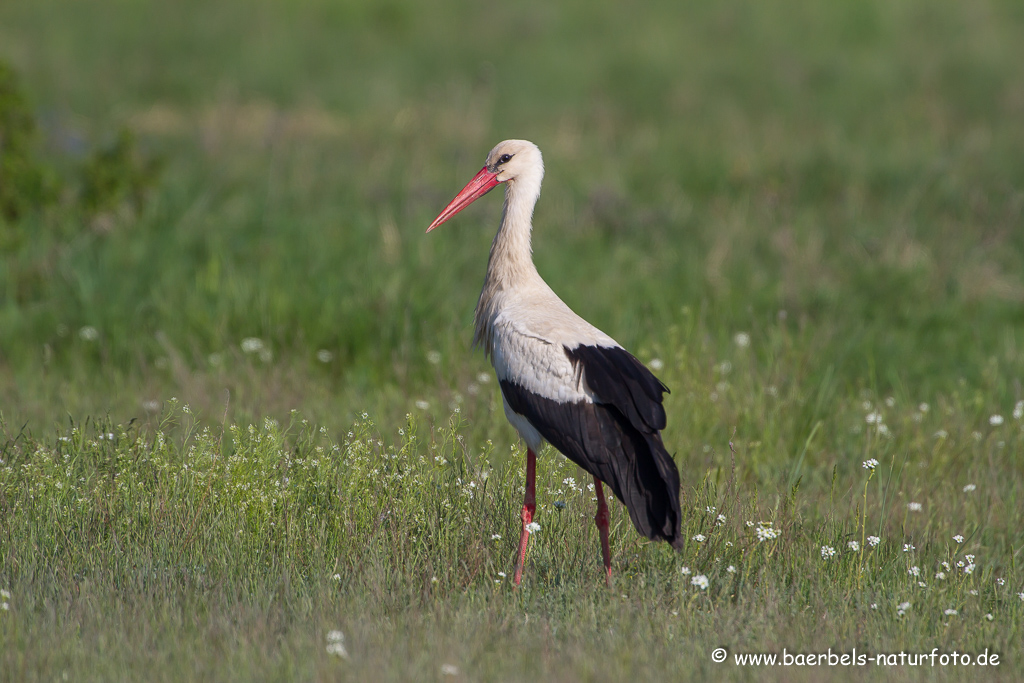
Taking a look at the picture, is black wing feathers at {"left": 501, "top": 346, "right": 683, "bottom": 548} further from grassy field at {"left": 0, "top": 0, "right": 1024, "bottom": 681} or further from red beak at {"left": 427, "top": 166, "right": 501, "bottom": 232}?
red beak at {"left": 427, "top": 166, "right": 501, "bottom": 232}

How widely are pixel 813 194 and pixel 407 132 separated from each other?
13.2ft

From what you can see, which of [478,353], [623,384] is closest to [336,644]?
[623,384]

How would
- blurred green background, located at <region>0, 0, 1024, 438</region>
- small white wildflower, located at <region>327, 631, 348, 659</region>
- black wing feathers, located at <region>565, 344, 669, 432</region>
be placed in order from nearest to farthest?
small white wildflower, located at <region>327, 631, 348, 659</region> < black wing feathers, located at <region>565, 344, 669, 432</region> < blurred green background, located at <region>0, 0, 1024, 438</region>

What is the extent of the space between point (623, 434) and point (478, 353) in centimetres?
238

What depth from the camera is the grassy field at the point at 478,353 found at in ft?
10.6

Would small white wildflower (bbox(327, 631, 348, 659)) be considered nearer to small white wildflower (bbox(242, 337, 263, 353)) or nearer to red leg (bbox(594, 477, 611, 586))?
red leg (bbox(594, 477, 611, 586))

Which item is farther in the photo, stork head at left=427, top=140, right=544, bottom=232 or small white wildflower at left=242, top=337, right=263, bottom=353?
small white wildflower at left=242, top=337, right=263, bottom=353

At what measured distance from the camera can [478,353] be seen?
5.92 metres

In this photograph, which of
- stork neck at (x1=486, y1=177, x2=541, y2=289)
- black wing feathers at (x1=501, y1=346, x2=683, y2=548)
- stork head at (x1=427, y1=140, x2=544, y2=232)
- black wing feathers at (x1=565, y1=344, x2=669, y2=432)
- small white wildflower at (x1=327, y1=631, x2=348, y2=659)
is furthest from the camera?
stork head at (x1=427, y1=140, x2=544, y2=232)

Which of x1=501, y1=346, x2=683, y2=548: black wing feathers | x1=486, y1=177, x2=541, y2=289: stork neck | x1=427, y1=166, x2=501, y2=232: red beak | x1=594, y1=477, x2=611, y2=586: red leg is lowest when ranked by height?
x1=594, y1=477, x2=611, y2=586: red leg

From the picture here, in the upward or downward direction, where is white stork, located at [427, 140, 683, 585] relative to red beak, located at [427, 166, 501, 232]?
downward

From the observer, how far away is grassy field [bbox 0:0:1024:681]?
324cm

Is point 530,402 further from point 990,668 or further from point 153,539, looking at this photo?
point 990,668

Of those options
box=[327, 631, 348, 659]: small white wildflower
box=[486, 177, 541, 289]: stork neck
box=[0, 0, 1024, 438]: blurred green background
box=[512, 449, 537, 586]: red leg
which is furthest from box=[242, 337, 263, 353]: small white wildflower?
box=[327, 631, 348, 659]: small white wildflower
